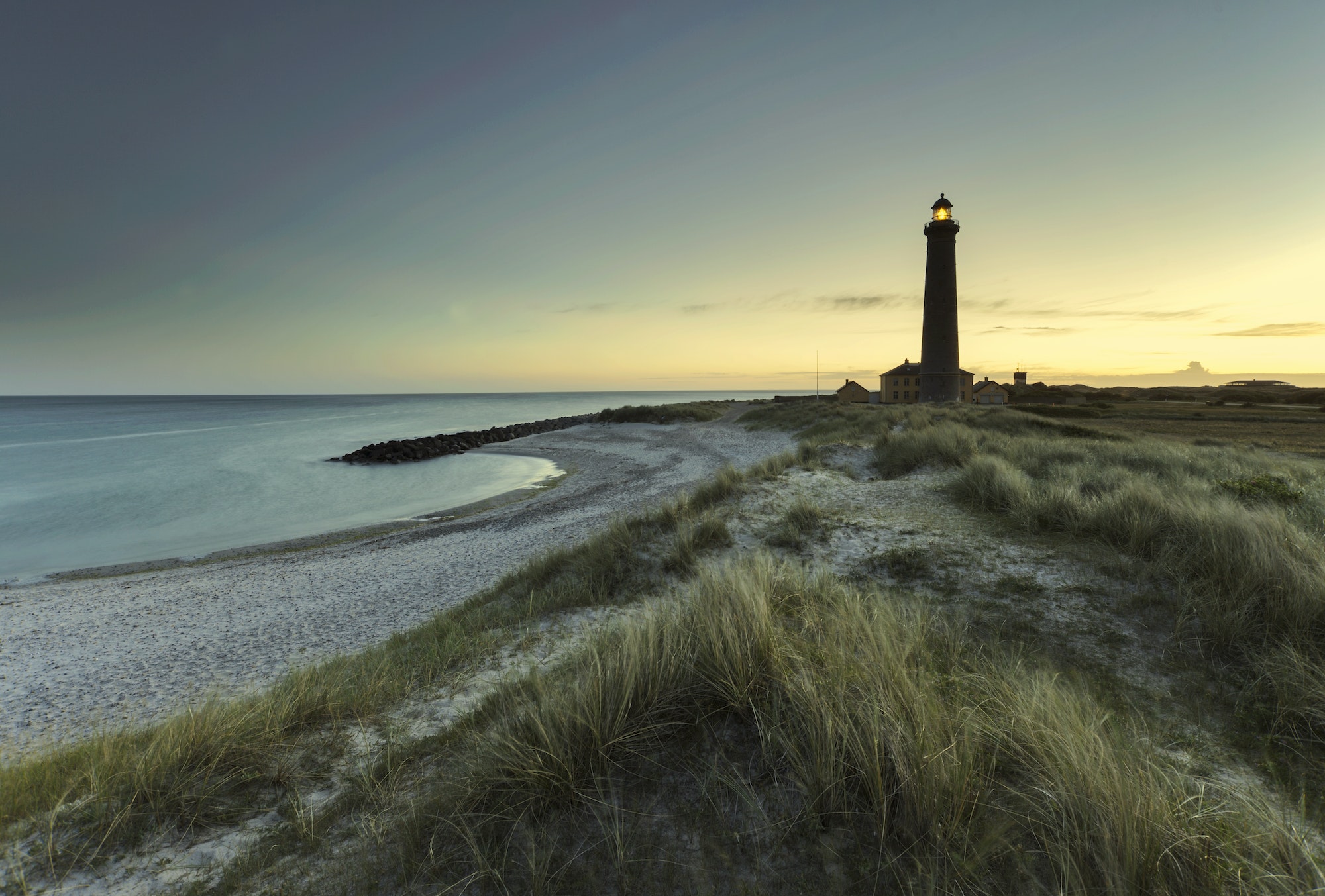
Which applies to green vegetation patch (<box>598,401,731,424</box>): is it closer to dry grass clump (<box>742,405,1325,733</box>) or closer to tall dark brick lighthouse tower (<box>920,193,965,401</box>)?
tall dark brick lighthouse tower (<box>920,193,965,401</box>)

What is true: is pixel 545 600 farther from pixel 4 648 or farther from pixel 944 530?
pixel 4 648

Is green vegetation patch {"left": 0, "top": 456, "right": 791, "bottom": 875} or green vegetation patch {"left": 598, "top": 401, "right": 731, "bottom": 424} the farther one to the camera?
green vegetation patch {"left": 598, "top": 401, "right": 731, "bottom": 424}

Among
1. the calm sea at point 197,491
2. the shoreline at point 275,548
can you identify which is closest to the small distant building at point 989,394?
the calm sea at point 197,491

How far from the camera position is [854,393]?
6047 centimetres

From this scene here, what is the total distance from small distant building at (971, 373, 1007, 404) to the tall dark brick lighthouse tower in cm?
1489

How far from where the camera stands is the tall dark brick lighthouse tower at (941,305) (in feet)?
111

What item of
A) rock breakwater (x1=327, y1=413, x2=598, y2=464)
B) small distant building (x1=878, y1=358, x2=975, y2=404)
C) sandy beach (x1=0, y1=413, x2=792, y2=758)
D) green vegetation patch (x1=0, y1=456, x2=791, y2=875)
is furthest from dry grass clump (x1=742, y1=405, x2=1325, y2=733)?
small distant building (x1=878, y1=358, x2=975, y2=404)

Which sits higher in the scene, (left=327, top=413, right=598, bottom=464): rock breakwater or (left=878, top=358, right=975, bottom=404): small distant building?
(left=878, top=358, right=975, bottom=404): small distant building

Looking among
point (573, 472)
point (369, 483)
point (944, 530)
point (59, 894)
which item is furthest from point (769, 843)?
point (369, 483)

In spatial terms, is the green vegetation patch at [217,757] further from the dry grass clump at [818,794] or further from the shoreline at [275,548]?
the shoreline at [275,548]

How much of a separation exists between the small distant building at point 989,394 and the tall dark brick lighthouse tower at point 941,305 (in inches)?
586

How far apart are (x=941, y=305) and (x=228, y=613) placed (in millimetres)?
38997

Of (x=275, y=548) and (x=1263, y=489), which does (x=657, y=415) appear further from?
(x=1263, y=489)

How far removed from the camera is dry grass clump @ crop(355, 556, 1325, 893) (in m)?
1.77
